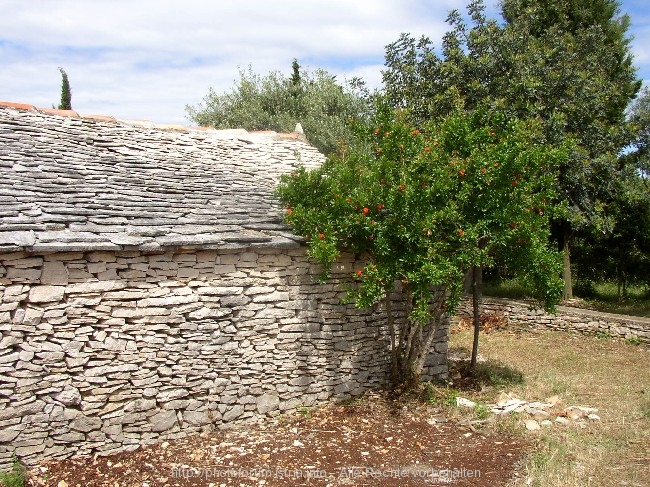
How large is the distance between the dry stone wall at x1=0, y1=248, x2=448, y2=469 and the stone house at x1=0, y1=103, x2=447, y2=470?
16mm

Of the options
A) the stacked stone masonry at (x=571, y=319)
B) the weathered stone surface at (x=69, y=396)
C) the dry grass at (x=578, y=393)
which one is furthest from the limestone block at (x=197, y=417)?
the stacked stone masonry at (x=571, y=319)

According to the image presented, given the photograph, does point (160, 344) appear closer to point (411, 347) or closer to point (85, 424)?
point (85, 424)

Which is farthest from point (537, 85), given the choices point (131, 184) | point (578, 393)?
point (131, 184)

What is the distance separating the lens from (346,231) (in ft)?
26.1

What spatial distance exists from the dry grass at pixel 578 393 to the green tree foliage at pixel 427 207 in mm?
1811

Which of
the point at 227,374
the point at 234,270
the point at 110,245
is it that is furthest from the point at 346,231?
the point at 110,245

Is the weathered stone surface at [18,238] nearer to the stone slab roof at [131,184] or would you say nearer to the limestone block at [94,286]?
the stone slab roof at [131,184]

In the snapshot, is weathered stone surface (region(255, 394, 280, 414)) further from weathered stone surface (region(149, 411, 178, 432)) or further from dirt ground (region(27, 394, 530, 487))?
weathered stone surface (region(149, 411, 178, 432))

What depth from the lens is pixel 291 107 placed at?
70.6ft

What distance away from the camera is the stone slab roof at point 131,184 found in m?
6.82

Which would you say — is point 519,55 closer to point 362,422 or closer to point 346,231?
point 346,231

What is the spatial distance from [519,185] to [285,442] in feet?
14.9

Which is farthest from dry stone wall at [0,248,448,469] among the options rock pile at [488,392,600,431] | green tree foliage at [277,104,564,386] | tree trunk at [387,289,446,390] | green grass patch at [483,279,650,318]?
green grass patch at [483,279,650,318]

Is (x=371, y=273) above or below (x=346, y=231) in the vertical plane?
below
